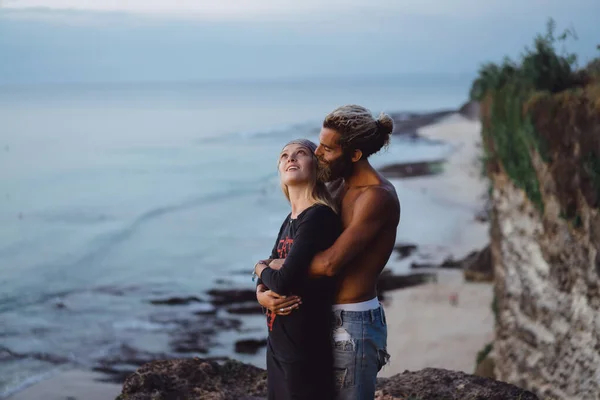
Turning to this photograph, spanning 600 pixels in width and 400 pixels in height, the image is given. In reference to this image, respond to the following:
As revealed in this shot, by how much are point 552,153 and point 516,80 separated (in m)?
2.45

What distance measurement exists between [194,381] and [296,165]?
9.85ft

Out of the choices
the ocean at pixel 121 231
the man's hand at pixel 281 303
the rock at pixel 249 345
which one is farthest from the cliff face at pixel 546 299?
the rock at pixel 249 345

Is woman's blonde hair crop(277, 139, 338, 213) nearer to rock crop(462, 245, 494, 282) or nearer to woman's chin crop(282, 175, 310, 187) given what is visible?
woman's chin crop(282, 175, 310, 187)

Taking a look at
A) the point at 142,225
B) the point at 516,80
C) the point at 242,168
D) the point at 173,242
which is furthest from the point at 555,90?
the point at 242,168

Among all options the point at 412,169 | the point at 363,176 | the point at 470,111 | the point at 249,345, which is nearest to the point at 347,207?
the point at 363,176

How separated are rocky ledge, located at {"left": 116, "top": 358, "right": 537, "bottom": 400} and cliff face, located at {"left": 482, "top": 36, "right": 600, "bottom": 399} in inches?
127

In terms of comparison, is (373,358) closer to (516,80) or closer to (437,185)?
(516,80)

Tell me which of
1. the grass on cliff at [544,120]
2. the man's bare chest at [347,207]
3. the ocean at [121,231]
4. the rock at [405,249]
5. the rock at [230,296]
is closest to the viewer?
the man's bare chest at [347,207]

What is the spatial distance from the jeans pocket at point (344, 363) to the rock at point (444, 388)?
6.41ft

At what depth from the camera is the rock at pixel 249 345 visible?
20.8 m

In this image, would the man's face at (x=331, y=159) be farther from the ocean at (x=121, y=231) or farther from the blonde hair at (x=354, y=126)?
the ocean at (x=121, y=231)

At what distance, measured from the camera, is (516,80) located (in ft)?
39.1

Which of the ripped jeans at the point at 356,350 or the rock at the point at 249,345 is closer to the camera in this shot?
the ripped jeans at the point at 356,350

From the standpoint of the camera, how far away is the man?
13.8ft
